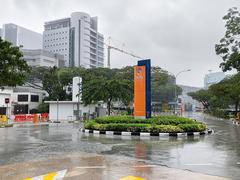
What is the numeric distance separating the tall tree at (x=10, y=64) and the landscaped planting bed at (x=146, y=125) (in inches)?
315

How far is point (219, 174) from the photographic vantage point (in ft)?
27.8

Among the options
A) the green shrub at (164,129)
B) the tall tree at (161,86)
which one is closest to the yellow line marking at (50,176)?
the green shrub at (164,129)

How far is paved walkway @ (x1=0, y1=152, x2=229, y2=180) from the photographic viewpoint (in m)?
8.21

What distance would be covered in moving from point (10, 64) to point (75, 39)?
125 m

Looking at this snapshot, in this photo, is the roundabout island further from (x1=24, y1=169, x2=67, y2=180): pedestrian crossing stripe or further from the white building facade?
the white building facade

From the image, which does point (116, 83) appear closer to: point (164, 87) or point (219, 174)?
point (219, 174)

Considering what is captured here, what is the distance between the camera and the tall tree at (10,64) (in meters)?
15.5

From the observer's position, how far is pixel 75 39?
138625 mm

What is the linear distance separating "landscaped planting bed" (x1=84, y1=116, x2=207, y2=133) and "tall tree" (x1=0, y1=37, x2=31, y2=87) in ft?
26.2

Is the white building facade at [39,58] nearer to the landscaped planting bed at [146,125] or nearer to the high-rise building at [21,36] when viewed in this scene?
the high-rise building at [21,36]

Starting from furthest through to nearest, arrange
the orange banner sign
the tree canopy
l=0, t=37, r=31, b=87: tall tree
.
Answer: the tree canopy
the orange banner sign
l=0, t=37, r=31, b=87: tall tree

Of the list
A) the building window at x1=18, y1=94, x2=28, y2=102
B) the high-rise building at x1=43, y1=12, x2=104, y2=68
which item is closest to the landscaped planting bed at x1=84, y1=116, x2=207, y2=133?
the building window at x1=18, y1=94, x2=28, y2=102

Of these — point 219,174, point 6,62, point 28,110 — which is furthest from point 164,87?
point 219,174

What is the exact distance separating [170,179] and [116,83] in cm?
2821
